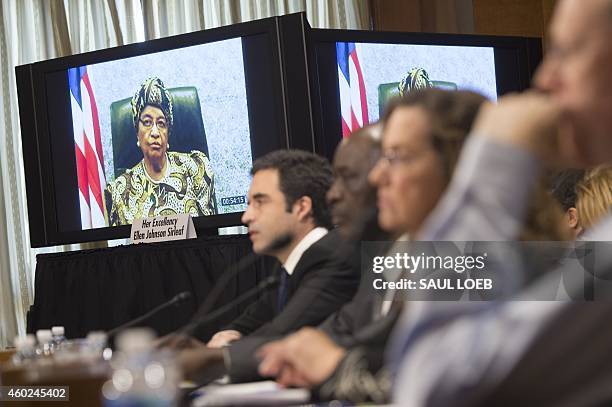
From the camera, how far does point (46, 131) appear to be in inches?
207

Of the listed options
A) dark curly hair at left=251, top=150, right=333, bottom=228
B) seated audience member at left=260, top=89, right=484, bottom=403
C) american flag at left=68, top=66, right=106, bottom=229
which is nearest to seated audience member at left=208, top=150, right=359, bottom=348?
dark curly hair at left=251, top=150, right=333, bottom=228

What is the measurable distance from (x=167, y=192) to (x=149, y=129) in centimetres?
34

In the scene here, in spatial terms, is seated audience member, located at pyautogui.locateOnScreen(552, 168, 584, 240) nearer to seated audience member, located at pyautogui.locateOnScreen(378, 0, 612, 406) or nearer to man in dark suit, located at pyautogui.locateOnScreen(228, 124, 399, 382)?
man in dark suit, located at pyautogui.locateOnScreen(228, 124, 399, 382)

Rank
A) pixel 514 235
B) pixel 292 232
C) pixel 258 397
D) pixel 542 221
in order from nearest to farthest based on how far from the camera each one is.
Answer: pixel 514 235
pixel 542 221
pixel 258 397
pixel 292 232

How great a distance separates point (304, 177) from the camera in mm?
3221

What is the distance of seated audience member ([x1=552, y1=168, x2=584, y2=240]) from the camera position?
3498 mm

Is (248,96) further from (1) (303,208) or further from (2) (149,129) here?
(1) (303,208)

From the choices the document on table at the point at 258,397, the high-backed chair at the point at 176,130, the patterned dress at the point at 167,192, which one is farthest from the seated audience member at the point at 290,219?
the high-backed chair at the point at 176,130

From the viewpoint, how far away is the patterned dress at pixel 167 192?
487 cm

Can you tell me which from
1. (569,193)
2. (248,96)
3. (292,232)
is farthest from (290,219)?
(248,96)

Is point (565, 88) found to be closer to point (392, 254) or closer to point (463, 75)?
point (392, 254)

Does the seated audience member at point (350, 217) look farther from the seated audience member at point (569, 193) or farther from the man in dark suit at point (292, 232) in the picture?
the seated audience member at point (569, 193)

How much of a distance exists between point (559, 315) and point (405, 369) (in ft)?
0.59

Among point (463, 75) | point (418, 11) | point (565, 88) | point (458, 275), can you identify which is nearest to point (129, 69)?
point (463, 75)
